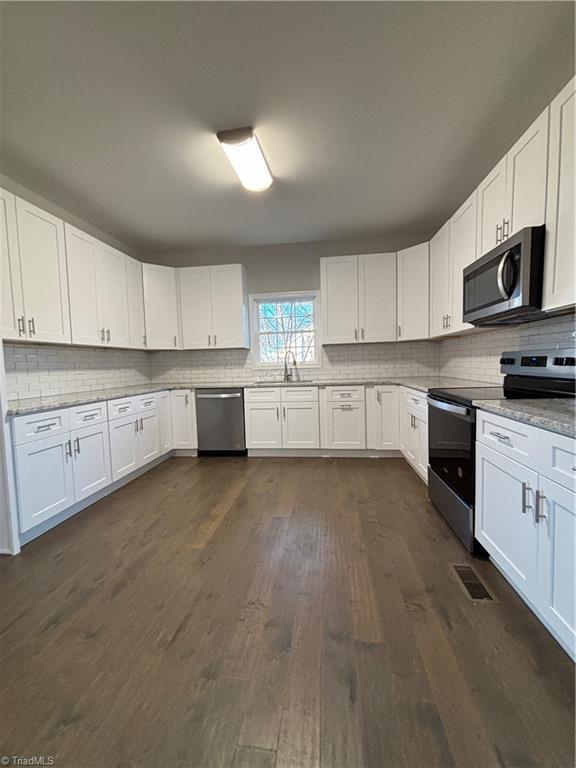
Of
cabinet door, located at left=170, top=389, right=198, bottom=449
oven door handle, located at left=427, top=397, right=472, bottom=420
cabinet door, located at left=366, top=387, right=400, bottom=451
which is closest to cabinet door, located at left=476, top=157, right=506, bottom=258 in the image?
oven door handle, located at left=427, top=397, right=472, bottom=420

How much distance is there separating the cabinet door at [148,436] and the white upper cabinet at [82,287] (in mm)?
951

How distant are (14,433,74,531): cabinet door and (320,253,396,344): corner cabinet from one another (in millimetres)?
2964

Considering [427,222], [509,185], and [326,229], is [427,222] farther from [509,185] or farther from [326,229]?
[509,185]

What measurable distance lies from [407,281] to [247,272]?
2.10m

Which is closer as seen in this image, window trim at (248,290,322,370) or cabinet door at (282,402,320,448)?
cabinet door at (282,402,320,448)

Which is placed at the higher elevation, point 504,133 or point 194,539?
point 504,133

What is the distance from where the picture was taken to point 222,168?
2.56 meters

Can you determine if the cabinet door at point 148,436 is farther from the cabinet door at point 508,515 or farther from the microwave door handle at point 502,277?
the microwave door handle at point 502,277

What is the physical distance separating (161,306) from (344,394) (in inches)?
103

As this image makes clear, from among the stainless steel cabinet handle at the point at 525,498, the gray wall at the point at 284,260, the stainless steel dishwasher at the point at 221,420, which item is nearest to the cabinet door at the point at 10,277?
the stainless steel dishwasher at the point at 221,420

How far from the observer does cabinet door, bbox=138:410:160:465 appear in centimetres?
358

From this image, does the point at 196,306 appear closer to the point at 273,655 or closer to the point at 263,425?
the point at 263,425

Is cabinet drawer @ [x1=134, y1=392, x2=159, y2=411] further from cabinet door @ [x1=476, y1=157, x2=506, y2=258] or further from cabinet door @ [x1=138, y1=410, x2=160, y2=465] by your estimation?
cabinet door @ [x1=476, y1=157, x2=506, y2=258]

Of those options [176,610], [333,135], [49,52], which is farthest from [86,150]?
[176,610]
